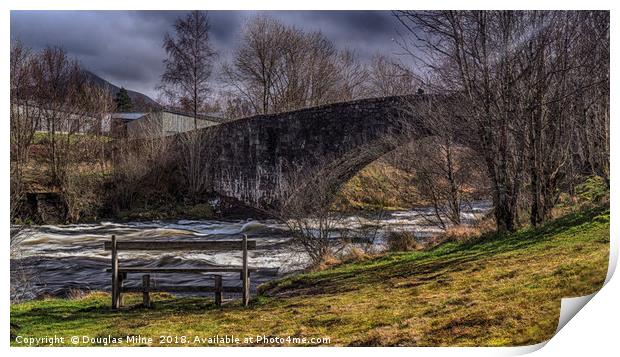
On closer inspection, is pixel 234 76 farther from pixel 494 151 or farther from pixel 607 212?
pixel 607 212

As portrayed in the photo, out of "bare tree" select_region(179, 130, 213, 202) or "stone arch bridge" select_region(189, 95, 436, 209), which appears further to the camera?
"stone arch bridge" select_region(189, 95, 436, 209)

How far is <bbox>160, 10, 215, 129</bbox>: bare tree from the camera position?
4.78m

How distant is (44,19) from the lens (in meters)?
4.32

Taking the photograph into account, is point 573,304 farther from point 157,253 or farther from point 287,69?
point 157,253

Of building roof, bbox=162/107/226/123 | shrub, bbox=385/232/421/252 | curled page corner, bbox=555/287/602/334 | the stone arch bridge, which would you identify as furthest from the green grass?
the stone arch bridge

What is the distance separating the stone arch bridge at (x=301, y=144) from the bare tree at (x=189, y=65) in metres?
1.16

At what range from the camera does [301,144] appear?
Answer: 8.44 meters

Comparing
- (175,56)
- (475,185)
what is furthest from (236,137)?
(475,185)

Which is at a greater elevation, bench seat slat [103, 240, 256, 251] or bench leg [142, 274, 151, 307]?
bench seat slat [103, 240, 256, 251]

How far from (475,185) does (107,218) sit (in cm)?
396

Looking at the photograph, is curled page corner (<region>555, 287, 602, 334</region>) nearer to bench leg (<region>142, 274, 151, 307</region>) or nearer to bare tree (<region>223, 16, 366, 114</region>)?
bare tree (<region>223, 16, 366, 114</region>)

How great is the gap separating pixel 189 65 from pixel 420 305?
10.1ft

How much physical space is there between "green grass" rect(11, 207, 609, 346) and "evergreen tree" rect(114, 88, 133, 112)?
1860 mm

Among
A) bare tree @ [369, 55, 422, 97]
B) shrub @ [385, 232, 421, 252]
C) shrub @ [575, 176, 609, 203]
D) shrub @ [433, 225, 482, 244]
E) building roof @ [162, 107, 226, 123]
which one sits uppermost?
bare tree @ [369, 55, 422, 97]
